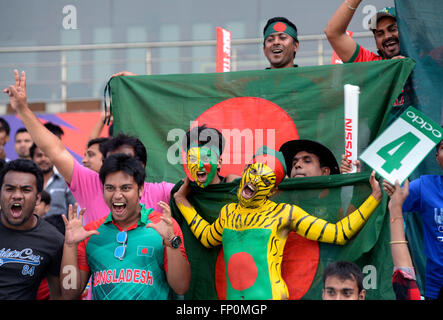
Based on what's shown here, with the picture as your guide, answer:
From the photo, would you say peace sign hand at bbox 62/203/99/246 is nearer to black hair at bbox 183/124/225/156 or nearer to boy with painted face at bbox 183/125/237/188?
boy with painted face at bbox 183/125/237/188

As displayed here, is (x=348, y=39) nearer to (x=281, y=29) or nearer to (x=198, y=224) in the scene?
(x=281, y=29)

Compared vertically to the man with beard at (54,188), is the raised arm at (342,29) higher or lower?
higher

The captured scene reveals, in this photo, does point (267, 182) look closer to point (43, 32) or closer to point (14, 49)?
point (14, 49)

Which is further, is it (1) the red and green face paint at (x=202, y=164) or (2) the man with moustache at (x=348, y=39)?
(2) the man with moustache at (x=348, y=39)

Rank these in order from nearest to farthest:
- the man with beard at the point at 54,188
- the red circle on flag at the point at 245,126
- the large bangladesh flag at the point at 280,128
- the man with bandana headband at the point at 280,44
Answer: the large bangladesh flag at the point at 280,128 → the red circle on flag at the point at 245,126 → the man with bandana headband at the point at 280,44 → the man with beard at the point at 54,188

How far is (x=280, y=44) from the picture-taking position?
18.1 ft

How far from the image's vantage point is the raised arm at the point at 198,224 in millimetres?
4625

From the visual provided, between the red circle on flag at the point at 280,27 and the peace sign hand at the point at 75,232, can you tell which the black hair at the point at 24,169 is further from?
the red circle on flag at the point at 280,27

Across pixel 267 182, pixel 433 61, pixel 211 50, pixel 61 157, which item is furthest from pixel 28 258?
pixel 211 50

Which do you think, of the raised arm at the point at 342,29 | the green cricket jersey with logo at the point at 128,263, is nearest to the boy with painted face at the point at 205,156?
the green cricket jersey with logo at the point at 128,263

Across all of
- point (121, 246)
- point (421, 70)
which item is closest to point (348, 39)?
point (421, 70)

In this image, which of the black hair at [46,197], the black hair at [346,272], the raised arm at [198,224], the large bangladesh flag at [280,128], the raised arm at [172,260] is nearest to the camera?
the black hair at [346,272]

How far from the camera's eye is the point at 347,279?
402 cm

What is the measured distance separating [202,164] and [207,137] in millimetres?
352
